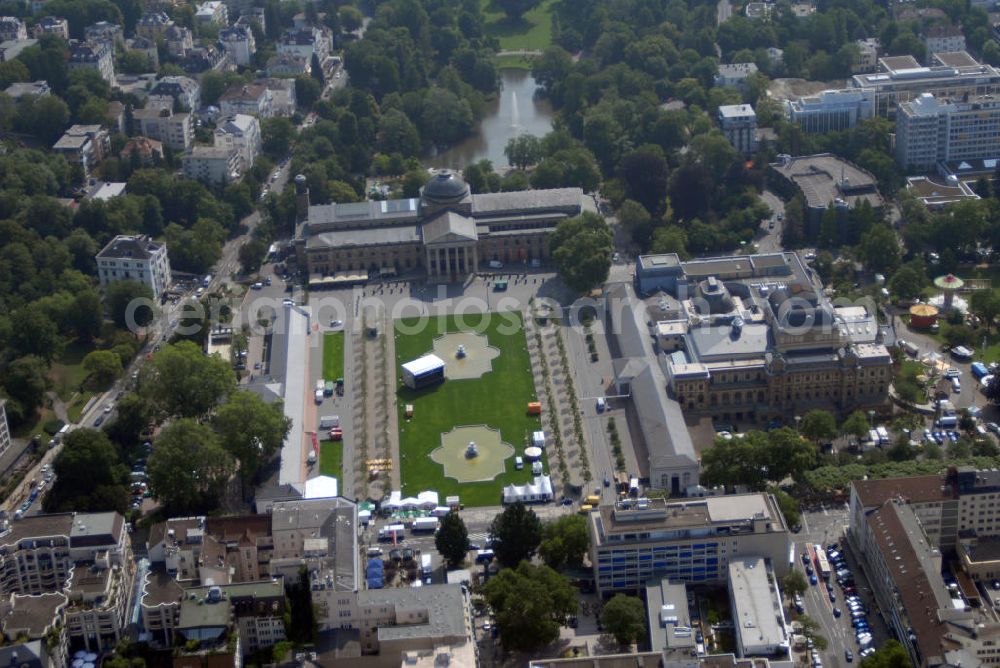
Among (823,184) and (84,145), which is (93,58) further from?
(823,184)

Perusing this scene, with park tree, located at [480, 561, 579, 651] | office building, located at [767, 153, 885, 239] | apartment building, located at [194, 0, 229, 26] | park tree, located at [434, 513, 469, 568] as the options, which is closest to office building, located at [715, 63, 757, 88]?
office building, located at [767, 153, 885, 239]

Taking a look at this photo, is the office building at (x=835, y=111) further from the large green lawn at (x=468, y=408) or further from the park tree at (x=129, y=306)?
the park tree at (x=129, y=306)

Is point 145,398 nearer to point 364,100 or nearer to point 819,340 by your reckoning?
point 819,340

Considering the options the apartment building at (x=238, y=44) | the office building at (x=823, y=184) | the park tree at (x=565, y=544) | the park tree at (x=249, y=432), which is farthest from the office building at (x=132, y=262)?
the apartment building at (x=238, y=44)

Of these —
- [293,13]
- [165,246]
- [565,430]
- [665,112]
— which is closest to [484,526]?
[565,430]

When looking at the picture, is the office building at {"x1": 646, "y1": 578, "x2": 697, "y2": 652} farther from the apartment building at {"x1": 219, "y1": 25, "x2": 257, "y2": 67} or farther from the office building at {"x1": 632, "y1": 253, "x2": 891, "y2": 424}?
the apartment building at {"x1": 219, "y1": 25, "x2": 257, "y2": 67}

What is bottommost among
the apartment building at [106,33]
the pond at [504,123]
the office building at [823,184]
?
the pond at [504,123]
